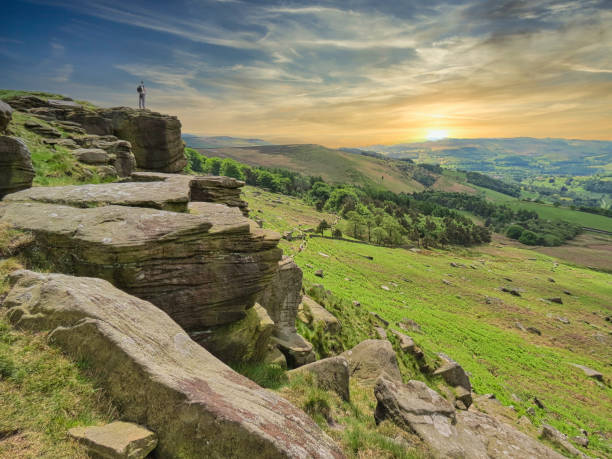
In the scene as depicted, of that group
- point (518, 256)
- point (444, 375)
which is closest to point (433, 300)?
point (444, 375)

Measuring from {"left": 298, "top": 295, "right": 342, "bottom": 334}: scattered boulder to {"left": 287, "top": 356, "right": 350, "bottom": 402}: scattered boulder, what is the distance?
313 inches

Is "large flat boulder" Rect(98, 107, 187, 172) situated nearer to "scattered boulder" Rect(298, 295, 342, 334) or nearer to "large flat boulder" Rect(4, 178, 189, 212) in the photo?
"large flat boulder" Rect(4, 178, 189, 212)

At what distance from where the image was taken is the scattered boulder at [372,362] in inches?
720

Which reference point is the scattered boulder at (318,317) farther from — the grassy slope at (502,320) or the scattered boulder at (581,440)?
the scattered boulder at (581,440)

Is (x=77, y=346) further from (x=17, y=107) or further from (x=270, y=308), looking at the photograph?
(x=17, y=107)

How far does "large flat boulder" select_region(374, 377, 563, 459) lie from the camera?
41.5 feet

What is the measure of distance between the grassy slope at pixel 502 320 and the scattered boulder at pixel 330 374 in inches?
915

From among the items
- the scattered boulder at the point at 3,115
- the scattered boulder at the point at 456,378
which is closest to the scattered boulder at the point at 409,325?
the scattered boulder at the point at 456,378

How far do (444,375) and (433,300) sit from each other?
3619cm

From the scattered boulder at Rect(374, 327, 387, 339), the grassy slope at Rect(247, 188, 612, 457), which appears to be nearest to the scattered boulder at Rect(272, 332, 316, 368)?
the scattered boulder at Rect(374, 327, 387, 339)

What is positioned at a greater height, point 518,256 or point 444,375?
point 444,375

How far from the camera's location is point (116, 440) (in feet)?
17.6

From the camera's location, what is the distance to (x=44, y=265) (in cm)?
1023

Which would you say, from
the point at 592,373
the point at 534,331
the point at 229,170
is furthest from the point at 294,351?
the point at 229,170
